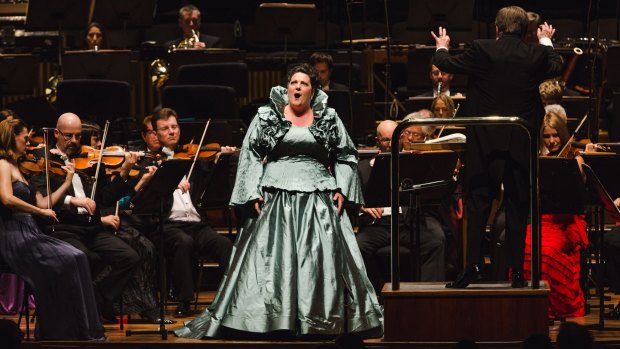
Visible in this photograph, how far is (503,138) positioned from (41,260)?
2642mm

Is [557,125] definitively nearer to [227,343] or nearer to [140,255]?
[227,343]

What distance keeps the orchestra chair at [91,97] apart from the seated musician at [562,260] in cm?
359

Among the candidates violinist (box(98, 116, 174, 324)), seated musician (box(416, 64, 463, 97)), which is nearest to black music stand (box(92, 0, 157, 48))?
seated musician (box(416, 64, 463, 97))

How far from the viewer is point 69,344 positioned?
244 inches

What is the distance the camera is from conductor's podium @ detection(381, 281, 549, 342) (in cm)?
559

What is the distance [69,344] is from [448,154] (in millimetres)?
2345

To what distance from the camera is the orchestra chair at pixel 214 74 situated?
9.27m

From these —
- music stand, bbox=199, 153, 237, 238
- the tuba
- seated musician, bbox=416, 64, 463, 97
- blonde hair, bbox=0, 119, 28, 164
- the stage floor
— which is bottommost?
the stage floor

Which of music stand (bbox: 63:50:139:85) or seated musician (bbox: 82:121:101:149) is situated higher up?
music stand (bbox: 63:50:139:85)

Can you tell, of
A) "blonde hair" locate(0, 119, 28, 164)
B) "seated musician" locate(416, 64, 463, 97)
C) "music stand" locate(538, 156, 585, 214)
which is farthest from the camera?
"seated musician" locate(416, 64, 463, 97)

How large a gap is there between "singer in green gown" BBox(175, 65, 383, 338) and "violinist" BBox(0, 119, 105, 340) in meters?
0.58

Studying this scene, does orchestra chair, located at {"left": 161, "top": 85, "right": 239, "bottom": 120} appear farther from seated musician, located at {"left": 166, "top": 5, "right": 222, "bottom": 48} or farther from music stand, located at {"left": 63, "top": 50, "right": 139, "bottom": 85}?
seated musician, located at {"left": 166, "top": 5, "right": 222, "bottom": 48}

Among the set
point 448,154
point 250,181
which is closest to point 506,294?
point 448,154

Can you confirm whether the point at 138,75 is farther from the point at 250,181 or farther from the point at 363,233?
the point at 250,181
